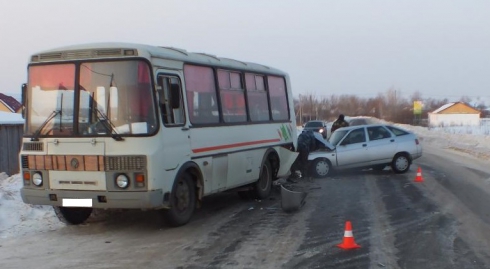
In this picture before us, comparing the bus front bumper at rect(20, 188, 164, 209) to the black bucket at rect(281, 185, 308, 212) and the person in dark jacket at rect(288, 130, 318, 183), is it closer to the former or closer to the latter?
the black bucket at rect(281, 185, 308, 212)

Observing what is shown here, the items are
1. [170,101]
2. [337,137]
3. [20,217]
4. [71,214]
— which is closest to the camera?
[170,101]

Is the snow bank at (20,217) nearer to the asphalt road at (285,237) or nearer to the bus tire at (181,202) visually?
the asphalt road at (285,237)

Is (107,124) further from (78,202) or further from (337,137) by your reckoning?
(337,137)

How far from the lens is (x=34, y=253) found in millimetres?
7621

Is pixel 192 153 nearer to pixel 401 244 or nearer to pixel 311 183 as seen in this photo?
pixel 401 244

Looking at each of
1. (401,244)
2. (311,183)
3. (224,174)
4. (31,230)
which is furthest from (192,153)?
(311,183)

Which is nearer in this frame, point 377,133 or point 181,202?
point 181,202

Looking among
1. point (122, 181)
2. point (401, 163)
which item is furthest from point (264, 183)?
point (401, 163)

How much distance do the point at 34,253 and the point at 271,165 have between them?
22.4 feet

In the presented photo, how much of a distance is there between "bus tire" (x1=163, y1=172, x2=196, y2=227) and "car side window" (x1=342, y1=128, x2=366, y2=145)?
28.0 ft

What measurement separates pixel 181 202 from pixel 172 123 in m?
1.39

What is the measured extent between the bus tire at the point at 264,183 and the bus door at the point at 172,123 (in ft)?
11.6

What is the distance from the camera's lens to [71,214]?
954 cm

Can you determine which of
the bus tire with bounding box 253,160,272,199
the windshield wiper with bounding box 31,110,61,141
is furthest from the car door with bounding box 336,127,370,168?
the windshield wiper with bounding box 31,110,61,141
